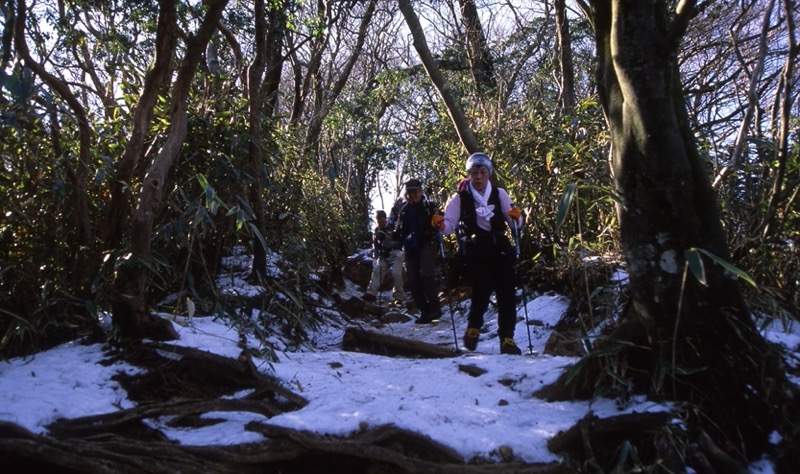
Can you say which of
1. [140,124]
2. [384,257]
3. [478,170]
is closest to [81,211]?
[140,124]

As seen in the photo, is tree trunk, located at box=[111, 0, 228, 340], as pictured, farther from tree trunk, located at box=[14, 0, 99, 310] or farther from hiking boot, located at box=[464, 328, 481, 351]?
hiking boot, located at box=[464, 328, 481, 351]

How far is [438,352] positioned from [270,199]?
3.35 meters

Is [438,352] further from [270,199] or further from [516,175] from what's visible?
[516,175]

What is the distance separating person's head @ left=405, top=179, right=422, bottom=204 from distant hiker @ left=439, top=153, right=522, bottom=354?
2.44m

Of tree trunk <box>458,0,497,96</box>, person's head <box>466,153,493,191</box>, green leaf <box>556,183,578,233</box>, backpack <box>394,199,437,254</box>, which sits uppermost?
tree trunk <box>458,0,497,96</box>

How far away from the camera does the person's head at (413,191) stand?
8.80 m

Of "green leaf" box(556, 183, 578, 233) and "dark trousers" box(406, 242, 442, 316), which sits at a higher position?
"green leaf" box(556, 183, 578, 233)

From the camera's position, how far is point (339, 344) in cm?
728

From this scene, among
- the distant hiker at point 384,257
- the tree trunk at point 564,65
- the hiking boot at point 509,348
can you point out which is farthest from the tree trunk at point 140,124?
the tree trunk at point 564,65

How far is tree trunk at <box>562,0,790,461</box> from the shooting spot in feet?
12.2

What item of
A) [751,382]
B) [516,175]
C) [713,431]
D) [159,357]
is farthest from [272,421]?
[516,175]

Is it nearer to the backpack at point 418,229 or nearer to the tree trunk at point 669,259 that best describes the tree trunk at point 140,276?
the tree trunk at point 669,259

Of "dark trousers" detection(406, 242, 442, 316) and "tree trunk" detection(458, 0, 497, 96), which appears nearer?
"dark trousers" detection(406, 242, 442, 316)

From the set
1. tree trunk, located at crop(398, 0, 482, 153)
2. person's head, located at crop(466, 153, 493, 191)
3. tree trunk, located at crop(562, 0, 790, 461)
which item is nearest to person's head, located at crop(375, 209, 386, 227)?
tree trunk, located at crop(398, 0, 482, 153)
